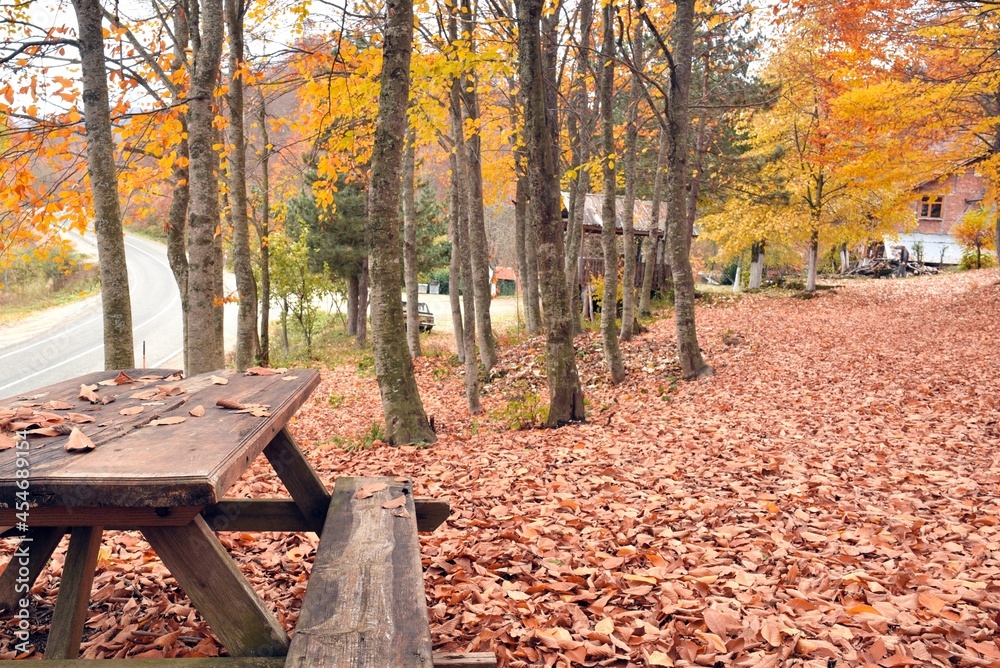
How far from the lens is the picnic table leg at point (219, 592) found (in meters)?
1.94

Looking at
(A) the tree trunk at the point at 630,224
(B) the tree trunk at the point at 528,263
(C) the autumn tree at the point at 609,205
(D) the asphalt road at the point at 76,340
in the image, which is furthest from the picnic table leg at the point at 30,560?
(D) the asphalt road at the point at 76,340

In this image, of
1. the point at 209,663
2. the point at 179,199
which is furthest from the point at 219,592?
the point at 179,199

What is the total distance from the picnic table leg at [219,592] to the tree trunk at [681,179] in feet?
28.2

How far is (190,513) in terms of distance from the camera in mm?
1827

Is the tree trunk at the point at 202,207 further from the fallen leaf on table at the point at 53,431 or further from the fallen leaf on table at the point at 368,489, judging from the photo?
the fallen leaf on table at the point at 53,431

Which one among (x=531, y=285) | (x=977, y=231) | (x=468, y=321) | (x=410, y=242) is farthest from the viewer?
(x=977, y=231)

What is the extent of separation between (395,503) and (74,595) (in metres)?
1.29

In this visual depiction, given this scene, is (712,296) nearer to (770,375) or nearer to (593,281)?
(593,281)

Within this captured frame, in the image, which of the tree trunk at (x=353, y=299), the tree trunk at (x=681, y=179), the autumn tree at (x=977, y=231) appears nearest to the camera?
the tree trunk at (x=681, y=179)

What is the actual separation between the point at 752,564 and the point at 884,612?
0.71 m

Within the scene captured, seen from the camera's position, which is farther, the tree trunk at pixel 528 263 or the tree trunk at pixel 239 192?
the tree trunk at pixel 528 263

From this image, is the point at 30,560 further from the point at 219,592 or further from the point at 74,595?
the point at 219,592

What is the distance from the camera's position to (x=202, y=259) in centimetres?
652

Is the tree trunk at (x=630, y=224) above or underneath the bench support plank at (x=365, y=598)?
above
